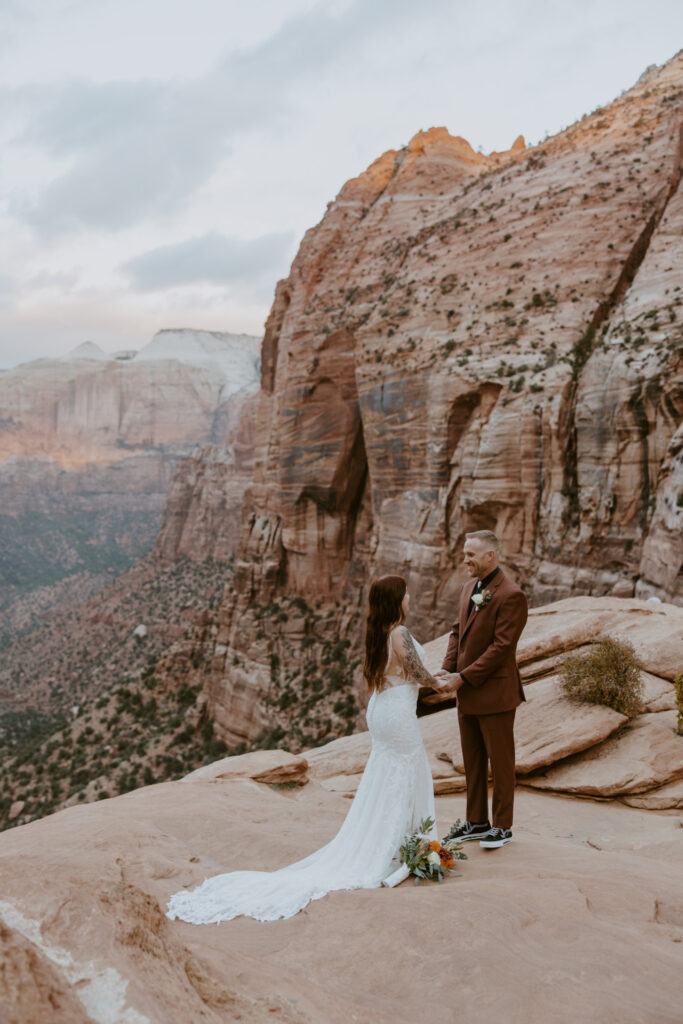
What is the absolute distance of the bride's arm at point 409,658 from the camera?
519 cm

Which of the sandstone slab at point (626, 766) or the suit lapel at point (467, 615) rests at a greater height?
the suit lapel at point (467, 615)

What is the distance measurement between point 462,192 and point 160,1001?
136 feet

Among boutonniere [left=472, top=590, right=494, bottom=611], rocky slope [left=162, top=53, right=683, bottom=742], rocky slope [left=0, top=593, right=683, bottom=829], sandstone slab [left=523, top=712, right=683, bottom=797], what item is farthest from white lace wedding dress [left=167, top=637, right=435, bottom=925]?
rocky slope [left=162, top=53, right=683, bottom=742]

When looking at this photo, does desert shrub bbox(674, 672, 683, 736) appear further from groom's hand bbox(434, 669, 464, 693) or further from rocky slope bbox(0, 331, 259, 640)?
rocky slope bbox(0, 331, 259, 640)

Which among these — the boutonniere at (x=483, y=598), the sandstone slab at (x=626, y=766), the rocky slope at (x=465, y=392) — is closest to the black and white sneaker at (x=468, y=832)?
the boutonniere at (x=483, y=598)

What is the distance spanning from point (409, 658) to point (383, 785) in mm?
1093

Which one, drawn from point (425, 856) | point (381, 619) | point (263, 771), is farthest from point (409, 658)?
point (263, 771)

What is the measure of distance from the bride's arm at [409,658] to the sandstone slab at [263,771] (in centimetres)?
512

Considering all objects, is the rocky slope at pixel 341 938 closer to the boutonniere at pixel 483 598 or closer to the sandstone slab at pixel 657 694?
the boutonniere at pixel 483 598

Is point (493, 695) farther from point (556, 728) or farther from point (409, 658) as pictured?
point (556, 728)

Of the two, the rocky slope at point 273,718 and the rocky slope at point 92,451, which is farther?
the rocky slope at point 92,451

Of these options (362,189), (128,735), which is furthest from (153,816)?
(362,189)

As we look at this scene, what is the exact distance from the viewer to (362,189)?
4331 cm

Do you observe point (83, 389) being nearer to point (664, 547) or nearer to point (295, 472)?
point (295, 472)
